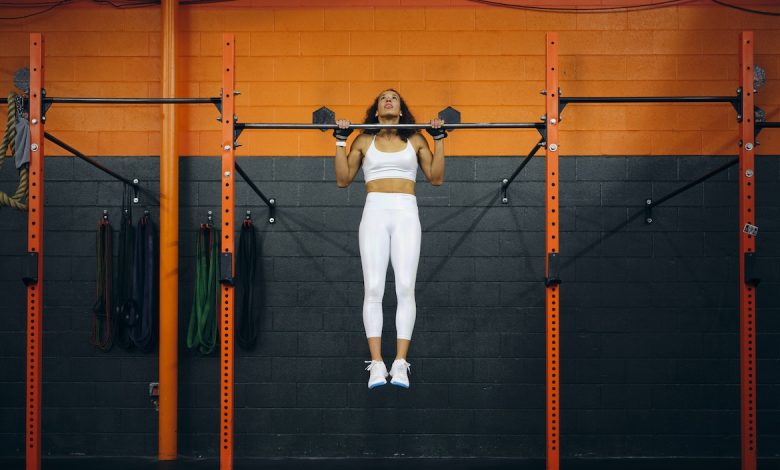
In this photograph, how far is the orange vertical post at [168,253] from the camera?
5645mm

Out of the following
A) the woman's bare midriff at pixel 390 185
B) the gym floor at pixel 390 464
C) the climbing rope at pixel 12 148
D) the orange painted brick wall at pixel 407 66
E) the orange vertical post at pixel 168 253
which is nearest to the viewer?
the climbing rope at pixel 12 148

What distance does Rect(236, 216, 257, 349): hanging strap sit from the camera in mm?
5676

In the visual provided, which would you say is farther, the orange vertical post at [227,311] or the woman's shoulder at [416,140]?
the woman's shoulder at [416,140]

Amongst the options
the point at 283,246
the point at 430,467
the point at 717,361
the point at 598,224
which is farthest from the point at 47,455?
the point at 717,361

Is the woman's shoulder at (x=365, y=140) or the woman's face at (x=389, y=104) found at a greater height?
the woman's face at (x=389, y=104)

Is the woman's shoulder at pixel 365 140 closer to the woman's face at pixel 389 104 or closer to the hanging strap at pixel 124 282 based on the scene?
the woman's face at pixel 389 104

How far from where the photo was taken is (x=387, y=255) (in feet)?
15.1

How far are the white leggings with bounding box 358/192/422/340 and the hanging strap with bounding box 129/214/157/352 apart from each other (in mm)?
1920

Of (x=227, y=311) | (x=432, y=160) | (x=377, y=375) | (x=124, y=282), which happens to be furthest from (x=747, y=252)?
(x=124, y=282)

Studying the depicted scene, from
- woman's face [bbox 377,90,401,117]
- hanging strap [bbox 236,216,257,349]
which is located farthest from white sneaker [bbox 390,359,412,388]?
hanging strap [bbox 236,216,257,349]

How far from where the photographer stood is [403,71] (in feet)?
19.2

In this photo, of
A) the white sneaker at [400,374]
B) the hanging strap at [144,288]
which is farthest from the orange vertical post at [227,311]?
the hanging strap at [144,288]

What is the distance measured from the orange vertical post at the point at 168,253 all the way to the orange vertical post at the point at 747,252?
3.76 metres

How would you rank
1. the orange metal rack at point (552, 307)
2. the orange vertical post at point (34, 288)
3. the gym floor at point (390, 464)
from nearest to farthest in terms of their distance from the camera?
the orange metal rack at point (552, 307) < the orange vertical post at point (34, 288) < the gym floor at point (390, 464)
